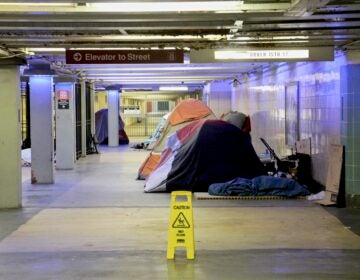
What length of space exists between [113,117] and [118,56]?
19.5m

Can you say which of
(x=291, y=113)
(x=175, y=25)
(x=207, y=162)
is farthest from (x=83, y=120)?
(x=175, y=25)

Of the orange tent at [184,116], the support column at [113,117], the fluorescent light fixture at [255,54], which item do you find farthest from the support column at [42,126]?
the support column at [113,117]

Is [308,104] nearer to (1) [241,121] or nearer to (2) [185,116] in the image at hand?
(1) [241,121]

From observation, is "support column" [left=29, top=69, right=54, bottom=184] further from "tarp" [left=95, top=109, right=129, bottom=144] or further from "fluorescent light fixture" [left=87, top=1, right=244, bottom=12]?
"tarp" [left=95, top=109, right=129, bottom=144]

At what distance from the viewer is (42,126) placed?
48.4 ft

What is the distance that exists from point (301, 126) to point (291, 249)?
6.50 meters

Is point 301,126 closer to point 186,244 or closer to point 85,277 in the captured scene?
point 186,244

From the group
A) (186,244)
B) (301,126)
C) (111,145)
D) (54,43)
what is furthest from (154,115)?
(186,244)

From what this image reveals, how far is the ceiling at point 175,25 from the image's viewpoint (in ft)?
22.3

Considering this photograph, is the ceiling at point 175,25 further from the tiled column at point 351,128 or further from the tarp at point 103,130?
the tarp at point 103,130

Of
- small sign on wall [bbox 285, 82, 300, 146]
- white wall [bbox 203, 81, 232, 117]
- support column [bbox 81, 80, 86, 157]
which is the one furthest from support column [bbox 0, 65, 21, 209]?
white wall [bbox 203, 81, 232, 117]

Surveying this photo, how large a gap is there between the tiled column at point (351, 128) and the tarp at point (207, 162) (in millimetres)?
2579

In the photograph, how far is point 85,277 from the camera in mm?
6500

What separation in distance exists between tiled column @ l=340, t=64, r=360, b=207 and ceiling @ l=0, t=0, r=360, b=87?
1.88 ft
